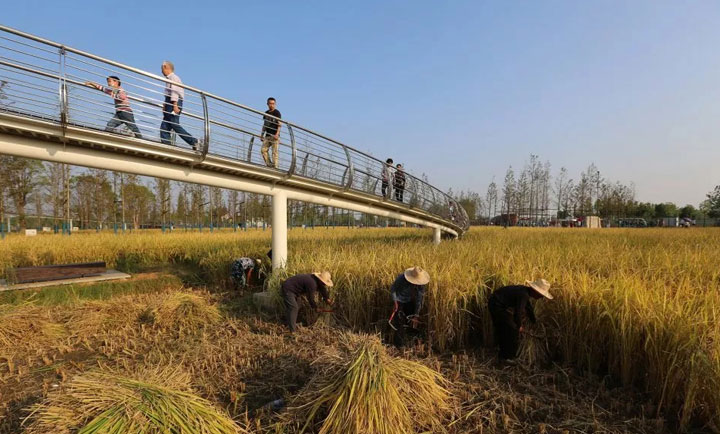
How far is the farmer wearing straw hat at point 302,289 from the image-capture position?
560 cm

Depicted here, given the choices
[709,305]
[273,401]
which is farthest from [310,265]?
[709,305]

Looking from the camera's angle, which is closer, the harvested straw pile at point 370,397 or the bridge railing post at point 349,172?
the harvested straw pile at point 370,397

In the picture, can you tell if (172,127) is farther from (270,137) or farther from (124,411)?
(124,411)

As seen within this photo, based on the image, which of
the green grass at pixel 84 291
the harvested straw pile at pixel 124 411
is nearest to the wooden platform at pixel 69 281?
the green grass at pixel 84 291

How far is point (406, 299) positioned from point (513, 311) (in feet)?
4.81

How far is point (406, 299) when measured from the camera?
16.8ft

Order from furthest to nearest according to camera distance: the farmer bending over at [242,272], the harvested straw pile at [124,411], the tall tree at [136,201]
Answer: the tall tree at [136,201] → the farmer bending over at [242,272] → the harvested straw pile at [124,411]

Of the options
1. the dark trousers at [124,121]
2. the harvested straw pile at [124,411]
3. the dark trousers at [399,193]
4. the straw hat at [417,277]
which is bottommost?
the harvested straw pile at [124,411]

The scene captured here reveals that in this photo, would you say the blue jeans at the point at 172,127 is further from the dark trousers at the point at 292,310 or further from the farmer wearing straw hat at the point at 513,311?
the farmer wearing straw hat at the point at 513,311

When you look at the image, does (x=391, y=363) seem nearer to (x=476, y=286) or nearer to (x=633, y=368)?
(x=476, y=286)

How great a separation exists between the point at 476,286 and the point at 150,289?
26.4 feet

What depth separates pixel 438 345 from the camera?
482 centimetres

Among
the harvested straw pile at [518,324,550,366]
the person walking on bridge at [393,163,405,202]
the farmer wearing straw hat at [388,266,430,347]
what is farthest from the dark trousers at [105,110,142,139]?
the person walking on bridge at [393,163,405,202]

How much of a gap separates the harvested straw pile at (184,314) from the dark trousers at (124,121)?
2945 mm
